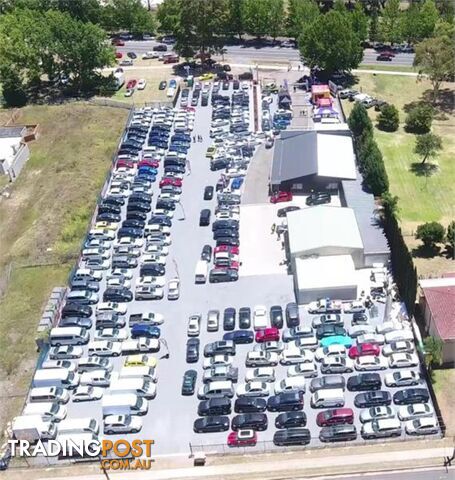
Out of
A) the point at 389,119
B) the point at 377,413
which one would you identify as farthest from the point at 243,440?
the point at 389,119

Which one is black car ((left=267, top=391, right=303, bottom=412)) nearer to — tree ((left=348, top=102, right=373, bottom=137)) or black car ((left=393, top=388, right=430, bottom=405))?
black car ((left=393, top=388, right=430, bottom=405))

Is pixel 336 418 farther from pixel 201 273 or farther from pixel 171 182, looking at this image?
pixel 171 182

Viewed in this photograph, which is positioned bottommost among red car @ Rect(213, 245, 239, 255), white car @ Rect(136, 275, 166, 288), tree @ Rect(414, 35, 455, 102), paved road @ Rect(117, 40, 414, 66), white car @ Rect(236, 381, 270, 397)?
white car @ Rect(236, 381, 270, 397)

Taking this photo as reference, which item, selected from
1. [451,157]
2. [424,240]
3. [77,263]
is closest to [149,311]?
[77,263]

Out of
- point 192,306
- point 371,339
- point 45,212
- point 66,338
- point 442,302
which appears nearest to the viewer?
point 442,302

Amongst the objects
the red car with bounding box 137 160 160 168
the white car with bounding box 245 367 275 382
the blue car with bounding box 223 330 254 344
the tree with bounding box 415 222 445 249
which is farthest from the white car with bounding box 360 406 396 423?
the red car with bounding box 137 160 160 168

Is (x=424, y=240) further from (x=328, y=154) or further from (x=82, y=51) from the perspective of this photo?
(x=82, y=51)
